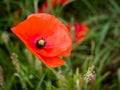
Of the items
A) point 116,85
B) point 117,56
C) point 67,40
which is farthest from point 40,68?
point 117,56

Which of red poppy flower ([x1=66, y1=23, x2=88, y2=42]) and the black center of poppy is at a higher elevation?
red poppy flower ([x1=66, y1=23, x2=88, y2=42])

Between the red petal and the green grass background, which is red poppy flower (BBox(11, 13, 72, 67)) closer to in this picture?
the red petal

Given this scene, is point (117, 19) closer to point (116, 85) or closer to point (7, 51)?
point (116, 85)

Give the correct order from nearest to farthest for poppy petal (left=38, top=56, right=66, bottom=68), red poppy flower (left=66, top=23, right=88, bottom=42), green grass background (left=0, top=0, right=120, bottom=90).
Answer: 1. poppy petal (left=38, top=56, right=66, bottom=68)
2. green grass background (left=0, top=0, right=120, bottom=90)
3. red poppy flower (left=66, top=23, right=88, bottom=42)

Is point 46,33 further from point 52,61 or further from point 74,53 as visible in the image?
point 74,53

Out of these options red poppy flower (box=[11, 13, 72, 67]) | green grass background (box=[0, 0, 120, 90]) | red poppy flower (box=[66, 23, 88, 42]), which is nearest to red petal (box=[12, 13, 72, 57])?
red poppy flower (box=[11, 13, 72, 67])

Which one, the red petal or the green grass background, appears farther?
the green grass background

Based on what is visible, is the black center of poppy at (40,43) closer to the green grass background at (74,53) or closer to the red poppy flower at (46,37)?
the red poppy flower at (46,37)

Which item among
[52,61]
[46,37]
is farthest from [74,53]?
[52,61]

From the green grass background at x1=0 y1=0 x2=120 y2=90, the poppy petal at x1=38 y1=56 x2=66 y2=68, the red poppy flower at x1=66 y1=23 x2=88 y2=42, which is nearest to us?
the poppy petal at x1=38 y1=56 x2=66 y2=68
